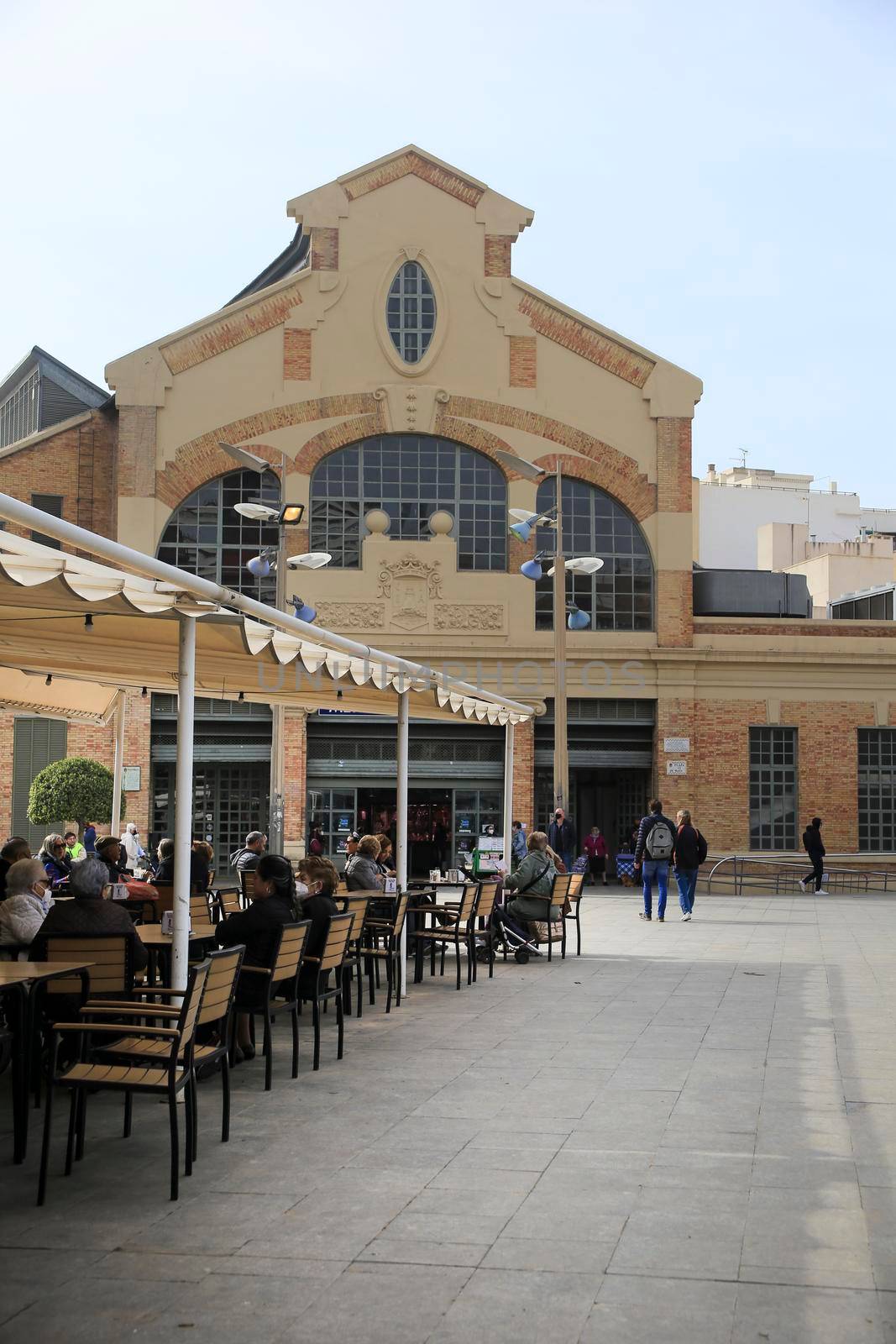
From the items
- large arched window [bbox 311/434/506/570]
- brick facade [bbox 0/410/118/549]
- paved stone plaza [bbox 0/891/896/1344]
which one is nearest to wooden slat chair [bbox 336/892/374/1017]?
paved stone plaza [bbox 0/891/896/1344]

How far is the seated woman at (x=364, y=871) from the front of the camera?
14.3 m

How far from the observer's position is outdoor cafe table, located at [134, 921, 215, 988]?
9.41 m

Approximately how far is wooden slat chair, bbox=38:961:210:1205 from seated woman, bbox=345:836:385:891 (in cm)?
748

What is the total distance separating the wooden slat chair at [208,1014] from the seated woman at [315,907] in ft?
6.95

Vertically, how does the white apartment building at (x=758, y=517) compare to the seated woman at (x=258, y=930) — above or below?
above

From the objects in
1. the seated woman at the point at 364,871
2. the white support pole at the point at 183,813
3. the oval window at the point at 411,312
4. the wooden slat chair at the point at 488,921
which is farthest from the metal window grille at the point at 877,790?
the white support pole at the point at 183,813

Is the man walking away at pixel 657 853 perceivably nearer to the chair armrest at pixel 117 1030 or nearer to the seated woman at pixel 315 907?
the seated woman at pixel 315 907

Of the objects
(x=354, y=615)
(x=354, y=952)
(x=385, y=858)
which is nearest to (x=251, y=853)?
(x=385, y=858)

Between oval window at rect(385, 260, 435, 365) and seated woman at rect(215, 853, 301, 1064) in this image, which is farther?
oval window at rect(385, 260, 435, 365)

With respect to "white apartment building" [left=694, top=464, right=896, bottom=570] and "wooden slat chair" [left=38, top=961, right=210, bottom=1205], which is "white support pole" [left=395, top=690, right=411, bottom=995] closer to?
"wooden slat chair" [left=38, top=961, right=210, bottom=1205]

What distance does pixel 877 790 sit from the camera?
29.7m

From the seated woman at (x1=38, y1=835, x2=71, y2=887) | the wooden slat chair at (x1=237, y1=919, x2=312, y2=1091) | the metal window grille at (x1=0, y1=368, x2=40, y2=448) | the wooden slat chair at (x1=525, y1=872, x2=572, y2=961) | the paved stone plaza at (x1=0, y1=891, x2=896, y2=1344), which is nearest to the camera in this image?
the paved stone plaza at (x1=0, y1=891, x2=896, y2=1344)

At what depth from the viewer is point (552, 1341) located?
178 inches

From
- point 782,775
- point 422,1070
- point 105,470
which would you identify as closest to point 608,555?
point 782,775
